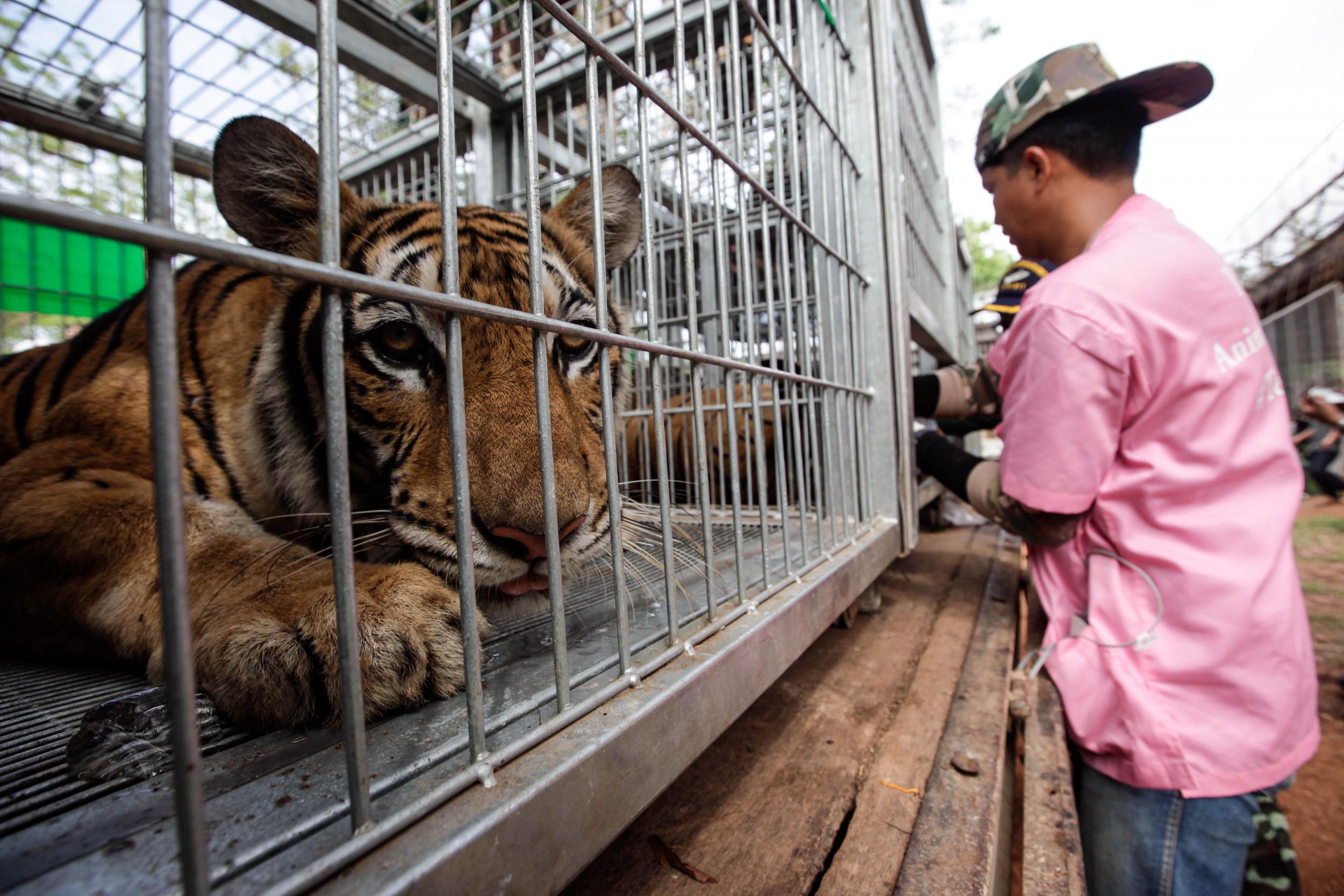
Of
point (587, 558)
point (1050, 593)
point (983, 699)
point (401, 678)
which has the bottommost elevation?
point (983, 699)

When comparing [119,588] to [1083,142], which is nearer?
[119,588]

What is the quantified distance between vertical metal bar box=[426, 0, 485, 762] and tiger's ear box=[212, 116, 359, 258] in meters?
0.66

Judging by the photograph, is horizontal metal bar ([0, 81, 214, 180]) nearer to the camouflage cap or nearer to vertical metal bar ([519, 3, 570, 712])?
vertical metal bar ([519, 3, 570, 712])

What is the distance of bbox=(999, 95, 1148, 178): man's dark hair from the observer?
1.78 m

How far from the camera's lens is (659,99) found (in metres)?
1.00

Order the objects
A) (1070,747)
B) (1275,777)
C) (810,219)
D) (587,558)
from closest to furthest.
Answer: (587,558) → (1275,777) → (1070,747) → (810,219)

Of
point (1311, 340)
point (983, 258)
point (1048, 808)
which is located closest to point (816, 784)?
point (1048, 808)

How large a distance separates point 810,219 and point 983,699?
1.46 m

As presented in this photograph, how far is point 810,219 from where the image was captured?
6.18 feet

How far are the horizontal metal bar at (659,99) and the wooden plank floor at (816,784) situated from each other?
1.19m

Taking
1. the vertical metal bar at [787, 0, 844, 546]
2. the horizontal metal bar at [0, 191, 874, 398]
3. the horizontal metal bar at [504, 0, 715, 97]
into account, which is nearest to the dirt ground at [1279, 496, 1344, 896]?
the vertical metal bar at [787, 0, 844, 546]

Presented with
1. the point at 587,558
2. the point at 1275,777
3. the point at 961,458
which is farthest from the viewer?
the point at 961,458

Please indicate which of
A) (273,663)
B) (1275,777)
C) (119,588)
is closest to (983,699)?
(1275,777)

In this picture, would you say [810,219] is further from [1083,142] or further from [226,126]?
[226,126]
